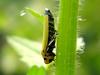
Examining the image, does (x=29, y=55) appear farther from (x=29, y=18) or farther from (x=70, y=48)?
(x=29, y=18)

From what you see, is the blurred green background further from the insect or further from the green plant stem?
the green plant stem

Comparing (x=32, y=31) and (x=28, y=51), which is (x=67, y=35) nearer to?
(x=28, y=51)

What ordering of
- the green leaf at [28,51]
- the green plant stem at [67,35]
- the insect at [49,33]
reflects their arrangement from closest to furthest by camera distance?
the green plant stem at [67,35] < the insect at [49,33] < the green leaf at [28,51]

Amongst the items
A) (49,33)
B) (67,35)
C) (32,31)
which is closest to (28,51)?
(49,33)

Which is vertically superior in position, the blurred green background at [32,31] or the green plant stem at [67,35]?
the green plant stem at [67,35]

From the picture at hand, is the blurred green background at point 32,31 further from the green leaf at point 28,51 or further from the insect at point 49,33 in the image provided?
the insect at point 49,33

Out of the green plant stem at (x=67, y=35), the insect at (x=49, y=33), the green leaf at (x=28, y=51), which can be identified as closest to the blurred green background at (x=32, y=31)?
the green leaf at (x=28, y=51)

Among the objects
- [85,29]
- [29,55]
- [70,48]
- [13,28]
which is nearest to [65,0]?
[70,48]
